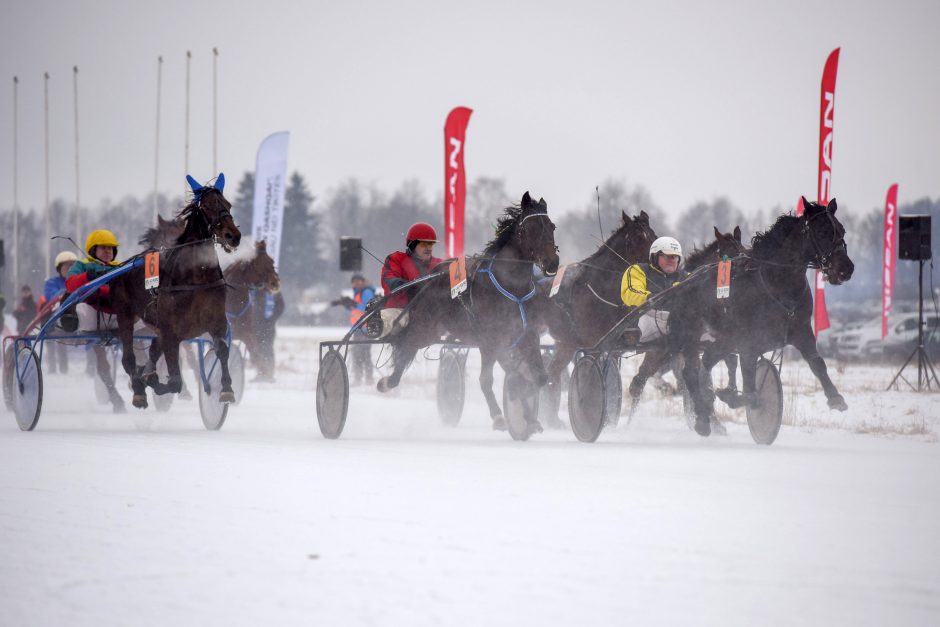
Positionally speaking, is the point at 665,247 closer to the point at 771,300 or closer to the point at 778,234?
the point at 778,234

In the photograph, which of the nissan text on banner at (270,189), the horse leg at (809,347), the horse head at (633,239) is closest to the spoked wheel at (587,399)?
the horse leg at (809,347)

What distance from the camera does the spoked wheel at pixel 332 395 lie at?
38.2ft

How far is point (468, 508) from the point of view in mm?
7305

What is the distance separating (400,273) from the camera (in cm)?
1246

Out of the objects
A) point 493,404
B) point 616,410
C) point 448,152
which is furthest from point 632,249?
point 448,152

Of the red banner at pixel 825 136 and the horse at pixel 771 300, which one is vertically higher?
the red banner at pixel 825 136

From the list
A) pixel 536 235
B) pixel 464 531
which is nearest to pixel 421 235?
pixel 536 235

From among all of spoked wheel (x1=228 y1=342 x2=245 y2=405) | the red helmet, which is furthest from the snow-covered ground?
spoked wheel (x1=228 y1=342 x2=245 y2=405)

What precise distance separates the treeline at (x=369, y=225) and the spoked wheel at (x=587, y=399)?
4940 cm

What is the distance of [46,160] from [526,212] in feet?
107

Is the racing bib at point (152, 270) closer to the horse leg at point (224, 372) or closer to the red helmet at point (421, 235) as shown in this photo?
the horse leg at point (224, 372)

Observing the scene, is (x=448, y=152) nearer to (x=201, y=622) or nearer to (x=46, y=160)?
(x=201, y=622)

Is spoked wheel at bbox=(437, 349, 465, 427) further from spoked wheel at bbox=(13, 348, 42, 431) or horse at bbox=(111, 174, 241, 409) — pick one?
spoked wheel at bbox=(13, 348, 42, 431)

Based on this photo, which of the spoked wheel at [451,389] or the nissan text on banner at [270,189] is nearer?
the spoked wheel at [451,389]
